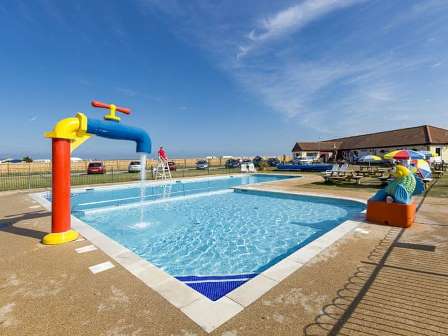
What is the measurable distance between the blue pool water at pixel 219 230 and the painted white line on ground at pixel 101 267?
4.56 ft

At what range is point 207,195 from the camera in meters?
13.9

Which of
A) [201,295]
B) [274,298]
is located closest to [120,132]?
[201,295]

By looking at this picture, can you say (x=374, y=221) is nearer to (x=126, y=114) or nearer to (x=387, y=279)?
(x=387, y=279)

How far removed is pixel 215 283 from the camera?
4.38 m

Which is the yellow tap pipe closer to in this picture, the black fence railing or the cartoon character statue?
the cartoon character statue

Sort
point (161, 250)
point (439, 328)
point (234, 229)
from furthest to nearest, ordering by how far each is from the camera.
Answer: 1. point (234, 229)
2. point (161, 250)
3. point (439, 328)

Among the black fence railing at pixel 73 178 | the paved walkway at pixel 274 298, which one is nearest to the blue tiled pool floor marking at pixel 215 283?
the paved walkway at pixel 274 298

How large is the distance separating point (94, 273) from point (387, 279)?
4565 millimetres

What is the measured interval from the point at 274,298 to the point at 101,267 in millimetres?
2908

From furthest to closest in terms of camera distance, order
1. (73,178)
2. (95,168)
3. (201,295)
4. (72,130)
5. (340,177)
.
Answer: (95,168), (73,178), (340,177), (72,130), (201,295)

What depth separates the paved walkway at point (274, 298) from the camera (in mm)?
2606

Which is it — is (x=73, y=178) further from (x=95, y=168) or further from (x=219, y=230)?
(x=219, y=230)

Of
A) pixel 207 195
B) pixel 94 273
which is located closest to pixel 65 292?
pixel 94 273

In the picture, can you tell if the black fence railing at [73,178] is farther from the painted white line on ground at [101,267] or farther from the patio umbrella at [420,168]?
the patio umbrella at [420,168]
